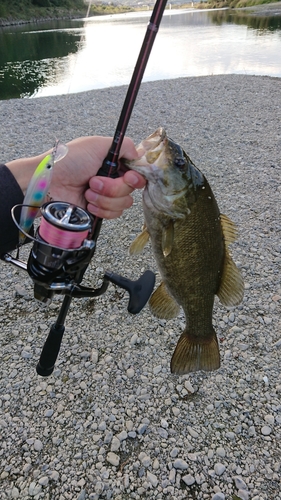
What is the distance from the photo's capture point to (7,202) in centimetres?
177

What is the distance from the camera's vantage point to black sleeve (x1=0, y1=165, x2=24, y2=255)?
177 centimetres

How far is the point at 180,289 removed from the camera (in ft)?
5.96

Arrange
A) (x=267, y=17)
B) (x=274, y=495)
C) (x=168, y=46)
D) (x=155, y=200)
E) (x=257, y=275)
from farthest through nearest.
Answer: (x=267, y=17)
(x=168, y=46)
(x=257, y=275)
(x=274, y=495)
(x=155, y=200)

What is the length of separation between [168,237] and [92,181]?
0.50m

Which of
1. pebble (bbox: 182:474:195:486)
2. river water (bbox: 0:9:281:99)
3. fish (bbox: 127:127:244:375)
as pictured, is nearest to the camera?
fish (bbox: 127:127:244:375)

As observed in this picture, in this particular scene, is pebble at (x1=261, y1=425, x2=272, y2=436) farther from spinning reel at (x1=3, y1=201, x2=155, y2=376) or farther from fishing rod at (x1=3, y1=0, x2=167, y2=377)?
spinning reel at (x1=3, y1=201, x2=155, y2=376)

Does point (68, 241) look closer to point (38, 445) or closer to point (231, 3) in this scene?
point (38, 445)

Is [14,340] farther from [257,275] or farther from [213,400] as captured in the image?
[257,275]

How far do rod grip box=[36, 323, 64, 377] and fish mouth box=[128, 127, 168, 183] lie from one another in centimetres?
94

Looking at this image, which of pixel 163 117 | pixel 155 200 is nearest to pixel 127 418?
pixel 155 200

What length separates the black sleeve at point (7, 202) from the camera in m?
1.77

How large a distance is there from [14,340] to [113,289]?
3.38 feet

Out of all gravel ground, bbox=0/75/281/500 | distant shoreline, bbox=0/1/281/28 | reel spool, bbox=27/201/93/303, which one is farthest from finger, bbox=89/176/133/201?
distant shoreline, bbox=0/1/281/28

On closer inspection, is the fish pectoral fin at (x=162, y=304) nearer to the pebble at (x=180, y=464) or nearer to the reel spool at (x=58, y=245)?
the reel spool at (x=58, y=245)
